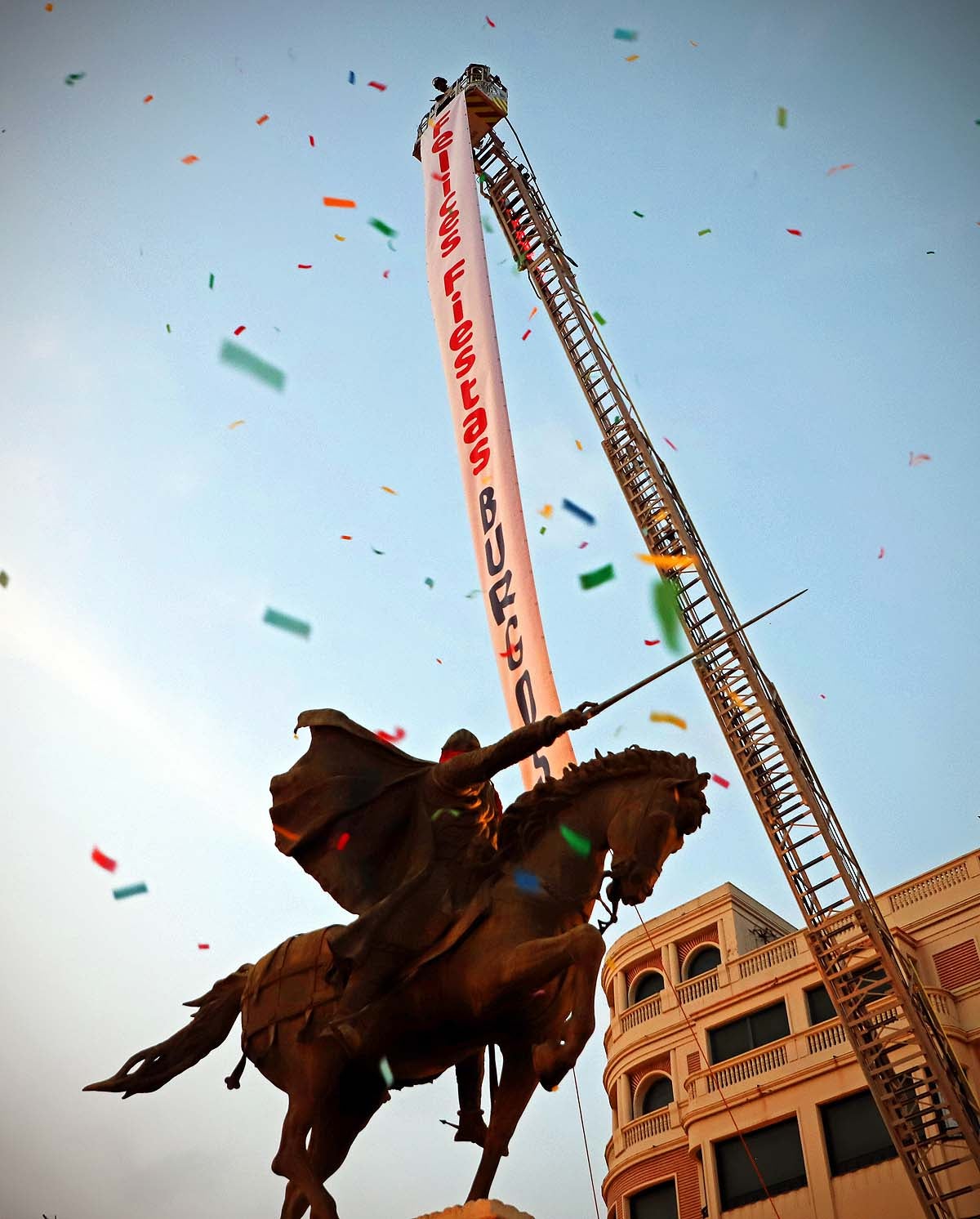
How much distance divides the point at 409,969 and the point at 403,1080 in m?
0.92

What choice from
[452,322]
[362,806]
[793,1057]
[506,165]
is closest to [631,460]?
[506,165]

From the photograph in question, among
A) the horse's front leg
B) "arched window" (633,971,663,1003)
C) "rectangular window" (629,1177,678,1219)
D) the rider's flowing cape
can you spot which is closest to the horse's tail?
the rider's flowing cape

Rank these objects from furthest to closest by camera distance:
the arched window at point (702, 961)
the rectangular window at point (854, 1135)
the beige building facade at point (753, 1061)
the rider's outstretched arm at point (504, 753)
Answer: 1. the arched window at point (702, 961)
2. the beige building facade at point (753, 1061)
3. the rectangular window at point (854, 1135)
4. the rider's outstretched arm at point (504, 753)

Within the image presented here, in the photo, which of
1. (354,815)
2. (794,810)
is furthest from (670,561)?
(354,815)

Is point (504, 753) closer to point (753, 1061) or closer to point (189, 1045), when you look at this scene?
point (189, 1045)

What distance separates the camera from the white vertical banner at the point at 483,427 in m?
12.2

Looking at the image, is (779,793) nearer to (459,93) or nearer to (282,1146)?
(459,93)

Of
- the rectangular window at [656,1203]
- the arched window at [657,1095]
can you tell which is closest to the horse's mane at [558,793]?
the rectangular window at [656,1203]

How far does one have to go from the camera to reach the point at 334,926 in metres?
7.80

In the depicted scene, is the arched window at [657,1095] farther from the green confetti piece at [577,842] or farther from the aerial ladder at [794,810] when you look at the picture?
the green confetti piece at [577,842]

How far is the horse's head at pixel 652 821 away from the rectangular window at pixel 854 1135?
18.9 metres

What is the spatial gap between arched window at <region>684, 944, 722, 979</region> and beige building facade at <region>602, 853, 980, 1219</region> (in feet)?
0.12

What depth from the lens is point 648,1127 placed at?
91.8ft

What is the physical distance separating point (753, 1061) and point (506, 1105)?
20.9 meters
